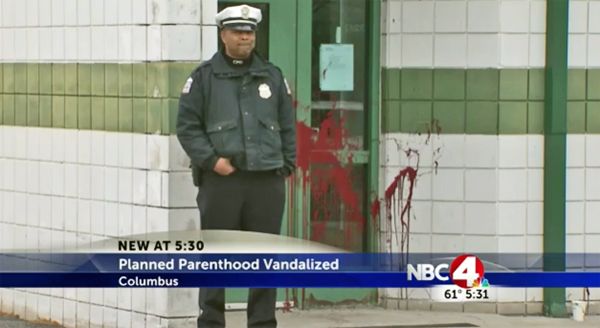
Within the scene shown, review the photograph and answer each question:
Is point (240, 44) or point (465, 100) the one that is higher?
point (240, 44)

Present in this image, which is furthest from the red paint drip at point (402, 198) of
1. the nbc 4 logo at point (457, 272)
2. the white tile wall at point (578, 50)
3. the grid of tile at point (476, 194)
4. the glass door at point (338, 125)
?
the nbc 4 logo at point (457, 272)

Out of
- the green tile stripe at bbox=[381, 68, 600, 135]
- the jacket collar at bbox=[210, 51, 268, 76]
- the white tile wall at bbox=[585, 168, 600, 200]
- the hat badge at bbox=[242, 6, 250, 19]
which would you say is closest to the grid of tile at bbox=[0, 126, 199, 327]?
the jacket collar at bbox=[210, 51, 268, 76]

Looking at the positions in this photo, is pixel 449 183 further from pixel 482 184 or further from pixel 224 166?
pixel 224 166

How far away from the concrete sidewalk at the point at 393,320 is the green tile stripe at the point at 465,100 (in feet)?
3.66

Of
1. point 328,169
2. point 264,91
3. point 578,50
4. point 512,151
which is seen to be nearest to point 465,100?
point 512,151

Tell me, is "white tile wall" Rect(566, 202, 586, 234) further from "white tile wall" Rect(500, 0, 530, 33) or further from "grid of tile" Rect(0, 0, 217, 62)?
"grid of tile" Rect(0, 0, 217, 62)

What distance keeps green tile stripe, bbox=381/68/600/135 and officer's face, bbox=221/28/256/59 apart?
6.56 feet

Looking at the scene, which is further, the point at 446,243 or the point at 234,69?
the point at 446,243

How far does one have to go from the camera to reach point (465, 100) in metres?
9.13

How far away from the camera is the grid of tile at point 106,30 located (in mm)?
7852

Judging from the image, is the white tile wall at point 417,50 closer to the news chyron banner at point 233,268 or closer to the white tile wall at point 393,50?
the white tile wall at point 393,50

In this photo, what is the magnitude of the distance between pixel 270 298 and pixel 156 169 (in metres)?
0.97

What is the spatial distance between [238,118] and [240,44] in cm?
38

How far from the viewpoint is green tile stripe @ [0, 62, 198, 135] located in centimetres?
783
